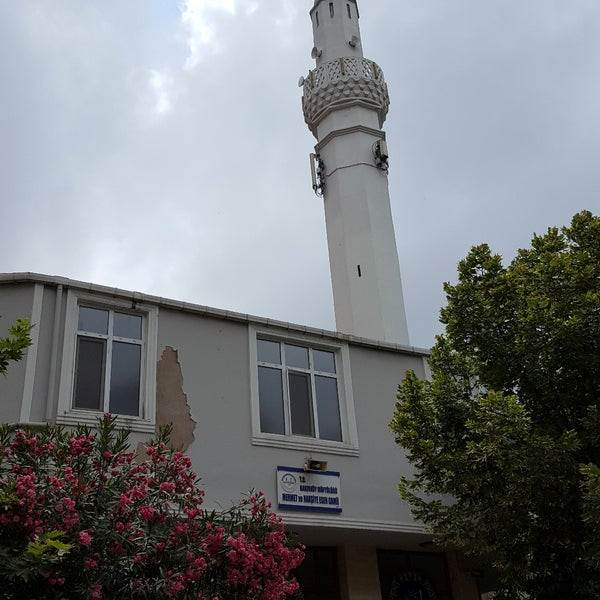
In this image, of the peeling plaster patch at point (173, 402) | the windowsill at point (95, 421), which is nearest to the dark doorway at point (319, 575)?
the peeling plaster patch at point (173, 402)

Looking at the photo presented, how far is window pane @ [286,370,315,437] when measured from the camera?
13000 millimetres

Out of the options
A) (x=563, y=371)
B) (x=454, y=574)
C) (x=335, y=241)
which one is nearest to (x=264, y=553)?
(x=563, y=371)

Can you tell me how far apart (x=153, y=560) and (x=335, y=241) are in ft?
55.5

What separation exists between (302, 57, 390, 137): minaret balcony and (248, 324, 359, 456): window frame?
12.9 metres

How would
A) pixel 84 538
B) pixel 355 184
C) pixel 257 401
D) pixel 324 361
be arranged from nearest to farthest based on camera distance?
pixel 84 538 → pixel 257 401 → pixel 324 361 → pixel 355 184

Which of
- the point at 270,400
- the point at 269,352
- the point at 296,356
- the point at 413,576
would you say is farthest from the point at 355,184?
the point at 413,576

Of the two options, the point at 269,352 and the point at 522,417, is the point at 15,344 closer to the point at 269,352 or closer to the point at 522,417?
the point at 522,417

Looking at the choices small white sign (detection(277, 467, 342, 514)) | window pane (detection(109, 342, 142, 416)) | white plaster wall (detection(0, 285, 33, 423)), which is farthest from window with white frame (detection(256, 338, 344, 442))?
white plaster wall (detection(0, 285, 33, 423))

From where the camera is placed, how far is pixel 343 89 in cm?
2484

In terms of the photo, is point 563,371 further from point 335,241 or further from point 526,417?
point 335,241

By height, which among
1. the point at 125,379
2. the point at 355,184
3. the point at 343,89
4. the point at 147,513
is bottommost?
the point at 147,513

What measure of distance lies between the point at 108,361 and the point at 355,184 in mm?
13713

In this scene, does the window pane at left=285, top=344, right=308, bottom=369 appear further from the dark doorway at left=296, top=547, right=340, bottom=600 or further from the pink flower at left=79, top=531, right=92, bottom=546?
the pink flower at left=79, top=531, right=92, bottom=546

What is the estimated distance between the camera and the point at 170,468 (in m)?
8.84
